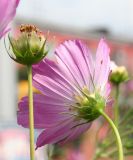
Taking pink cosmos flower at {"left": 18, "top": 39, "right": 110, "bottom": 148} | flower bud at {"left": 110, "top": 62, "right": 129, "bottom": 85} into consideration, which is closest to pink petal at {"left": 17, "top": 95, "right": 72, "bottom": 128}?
pink cosmos flower at {"left": 18, "top": 39, "right": 110, "bottom": 148}

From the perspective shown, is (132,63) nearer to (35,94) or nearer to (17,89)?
(17,89)

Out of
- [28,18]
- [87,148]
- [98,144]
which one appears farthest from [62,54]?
[28,18]

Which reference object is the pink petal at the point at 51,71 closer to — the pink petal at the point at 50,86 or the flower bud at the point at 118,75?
the pink petal at the point at 50,86

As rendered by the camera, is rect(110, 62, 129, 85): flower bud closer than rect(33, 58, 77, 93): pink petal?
No

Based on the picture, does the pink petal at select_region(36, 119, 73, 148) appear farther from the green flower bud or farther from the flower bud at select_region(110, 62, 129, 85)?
the flower bud at select_region(110, 62, 129, 85)

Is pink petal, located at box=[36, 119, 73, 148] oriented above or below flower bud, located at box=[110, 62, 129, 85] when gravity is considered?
below

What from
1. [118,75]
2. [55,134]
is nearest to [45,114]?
[55,134]
